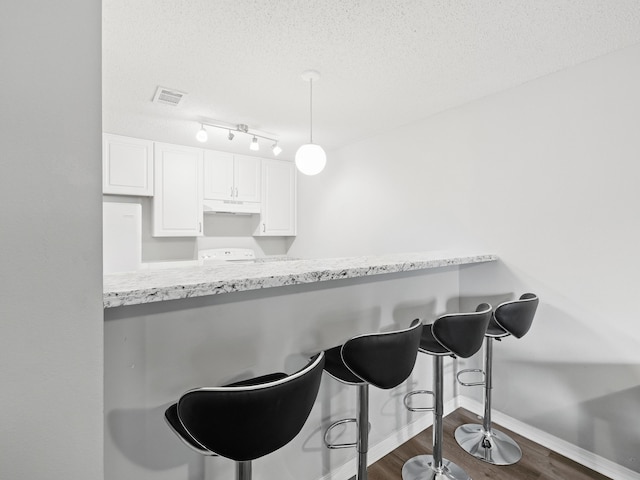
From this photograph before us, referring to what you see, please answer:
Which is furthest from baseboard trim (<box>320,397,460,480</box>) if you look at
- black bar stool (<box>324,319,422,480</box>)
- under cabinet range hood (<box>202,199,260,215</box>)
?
under cabinet range hood (<box>202,199,260,215</box>)

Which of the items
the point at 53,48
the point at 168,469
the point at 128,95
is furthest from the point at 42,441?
the point at 128,95

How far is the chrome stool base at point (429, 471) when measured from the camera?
168cm

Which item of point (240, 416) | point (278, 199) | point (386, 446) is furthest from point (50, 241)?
point (278, 199)

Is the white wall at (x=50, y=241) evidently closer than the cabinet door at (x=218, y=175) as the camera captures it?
Yes

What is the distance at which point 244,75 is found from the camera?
82.3 inches

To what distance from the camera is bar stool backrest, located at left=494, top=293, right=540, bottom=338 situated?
5.86 ft

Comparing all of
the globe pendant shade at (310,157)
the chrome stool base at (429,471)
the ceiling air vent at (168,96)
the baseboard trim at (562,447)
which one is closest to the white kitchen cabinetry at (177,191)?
the ceiling air vent at (168,96)

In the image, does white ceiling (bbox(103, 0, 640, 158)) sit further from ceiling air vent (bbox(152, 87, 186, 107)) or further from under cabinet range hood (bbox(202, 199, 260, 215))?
under cabinet range hood (bbox(202, 199, 260, 215))

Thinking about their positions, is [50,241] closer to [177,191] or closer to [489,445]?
[489,445]

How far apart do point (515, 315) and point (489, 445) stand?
2.93 ft

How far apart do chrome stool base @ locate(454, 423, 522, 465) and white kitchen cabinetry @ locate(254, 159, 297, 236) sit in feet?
10.2

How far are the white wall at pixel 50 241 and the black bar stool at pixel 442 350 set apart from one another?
1363 millimetres

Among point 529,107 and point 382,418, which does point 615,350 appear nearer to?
point 382,418

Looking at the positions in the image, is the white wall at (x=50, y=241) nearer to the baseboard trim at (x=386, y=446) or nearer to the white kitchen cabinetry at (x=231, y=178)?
the baseboard trim at (x=386, y=446)
